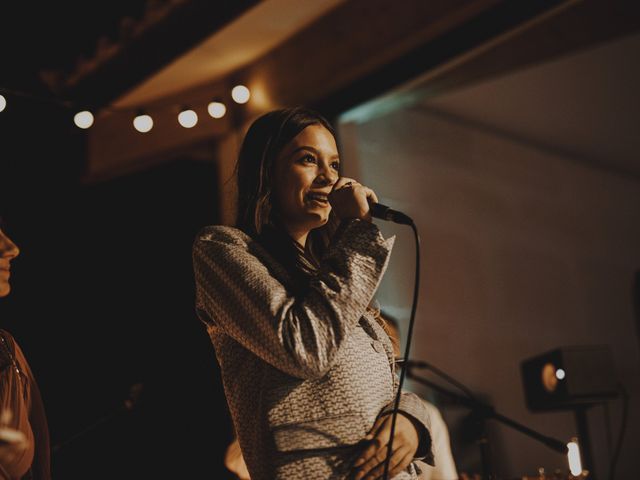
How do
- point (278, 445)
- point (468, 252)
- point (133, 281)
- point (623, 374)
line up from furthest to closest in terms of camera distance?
point (623, 374) → point (468, 252) → point (133, 281) → point (278, 445)

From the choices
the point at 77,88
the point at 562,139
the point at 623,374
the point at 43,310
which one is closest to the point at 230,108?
the point at 77,88

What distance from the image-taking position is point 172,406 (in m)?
3.87

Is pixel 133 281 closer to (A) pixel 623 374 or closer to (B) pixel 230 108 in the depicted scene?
(B) pixel 230 108

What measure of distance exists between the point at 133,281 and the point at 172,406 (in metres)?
0.70

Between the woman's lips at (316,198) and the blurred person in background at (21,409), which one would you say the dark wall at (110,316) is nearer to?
the blurred person in background at (21,409)

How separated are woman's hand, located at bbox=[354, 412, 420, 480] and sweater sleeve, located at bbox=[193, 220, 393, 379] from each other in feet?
0.42

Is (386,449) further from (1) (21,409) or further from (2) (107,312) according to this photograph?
(2) (107,312)

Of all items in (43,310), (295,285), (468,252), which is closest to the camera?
(295,285)

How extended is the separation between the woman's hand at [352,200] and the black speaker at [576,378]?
227 centimetres

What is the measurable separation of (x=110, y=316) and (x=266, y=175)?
2.71 m

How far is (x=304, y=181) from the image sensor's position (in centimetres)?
144

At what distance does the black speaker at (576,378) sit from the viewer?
3252 mm

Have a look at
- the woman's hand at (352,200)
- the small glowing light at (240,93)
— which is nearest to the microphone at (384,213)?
the woman's hand at (352,200)

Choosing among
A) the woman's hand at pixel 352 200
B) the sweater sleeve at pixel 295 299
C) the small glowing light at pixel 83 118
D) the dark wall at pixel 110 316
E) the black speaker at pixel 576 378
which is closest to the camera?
the sweater sleeve at pixel 295 299
